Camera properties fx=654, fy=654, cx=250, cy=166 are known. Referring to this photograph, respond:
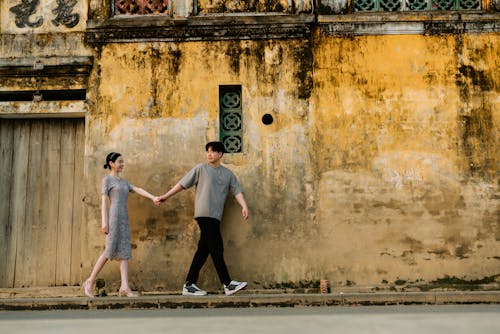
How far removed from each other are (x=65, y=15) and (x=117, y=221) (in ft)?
10.8

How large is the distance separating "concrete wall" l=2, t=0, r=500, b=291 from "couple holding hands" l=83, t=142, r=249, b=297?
0.50 meters

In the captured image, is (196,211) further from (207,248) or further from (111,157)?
(111,157)

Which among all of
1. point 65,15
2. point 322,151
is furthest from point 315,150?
point 65,15

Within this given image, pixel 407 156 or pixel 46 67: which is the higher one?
pixel 46 67

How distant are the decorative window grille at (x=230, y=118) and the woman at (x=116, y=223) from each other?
1.40 metres

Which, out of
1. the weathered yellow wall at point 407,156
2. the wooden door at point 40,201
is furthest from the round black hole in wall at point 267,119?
the wooden door at point 40,201

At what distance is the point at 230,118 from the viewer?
9227 mm

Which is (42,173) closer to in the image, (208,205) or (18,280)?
(18,280)

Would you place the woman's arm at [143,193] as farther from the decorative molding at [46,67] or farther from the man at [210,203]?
the decorative molding at [46,67]

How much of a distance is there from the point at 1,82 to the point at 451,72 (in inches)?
251

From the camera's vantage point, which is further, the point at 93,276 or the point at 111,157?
Answer: the point at 111,157

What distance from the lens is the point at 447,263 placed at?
881 cm

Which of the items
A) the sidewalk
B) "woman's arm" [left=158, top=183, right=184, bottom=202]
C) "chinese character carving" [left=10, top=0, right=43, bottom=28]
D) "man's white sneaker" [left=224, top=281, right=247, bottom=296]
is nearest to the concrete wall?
"chinese character carving" [left=10, top=0, right=43, bottom=28]

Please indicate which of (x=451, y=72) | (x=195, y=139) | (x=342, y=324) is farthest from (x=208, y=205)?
(x=451, y=72)
